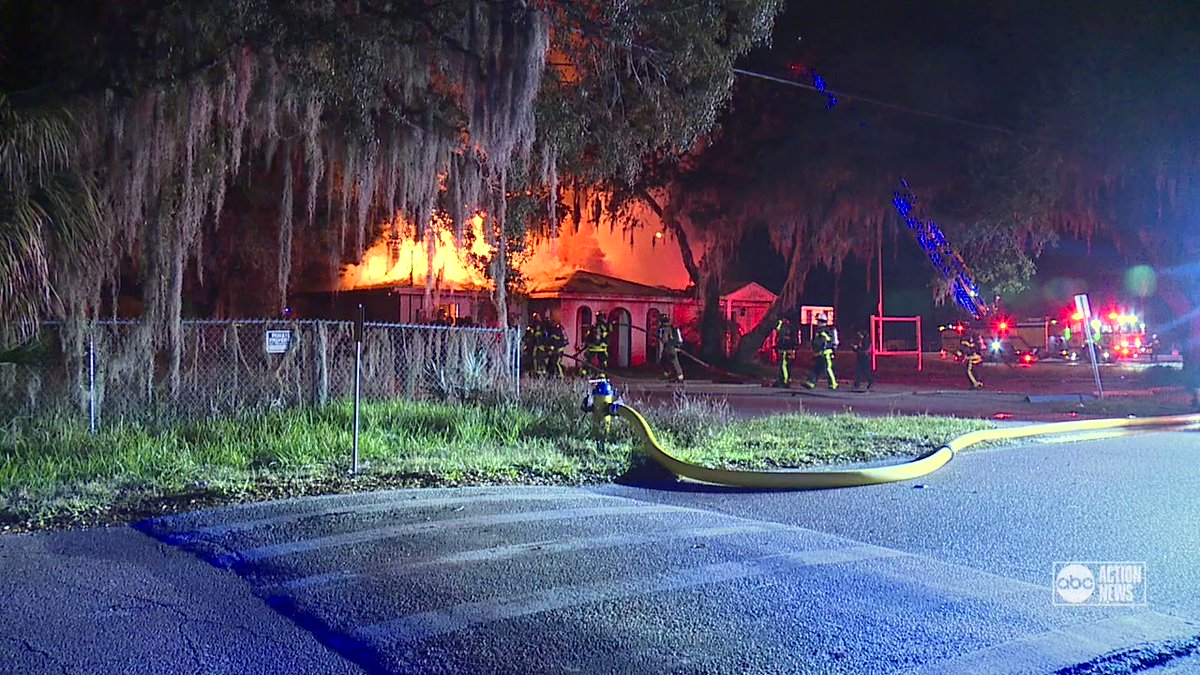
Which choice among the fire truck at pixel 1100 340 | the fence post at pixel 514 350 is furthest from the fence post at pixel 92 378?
the fire truck at pixel 1100 340

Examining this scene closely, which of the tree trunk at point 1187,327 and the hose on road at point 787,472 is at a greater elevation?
the tree trunk at point 1187,327

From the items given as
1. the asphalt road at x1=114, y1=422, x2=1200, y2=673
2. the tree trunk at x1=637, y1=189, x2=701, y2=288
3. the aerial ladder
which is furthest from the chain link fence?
the aerial ladder

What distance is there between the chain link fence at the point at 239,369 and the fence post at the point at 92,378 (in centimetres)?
1

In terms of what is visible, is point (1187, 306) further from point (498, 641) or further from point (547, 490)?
point (498, 641)

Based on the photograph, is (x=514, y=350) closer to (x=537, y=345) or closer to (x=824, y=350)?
(x=537, y=345)

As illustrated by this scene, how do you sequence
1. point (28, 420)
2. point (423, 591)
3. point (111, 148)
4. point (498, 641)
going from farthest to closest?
point (111, 148) → point (28, 420) → point (423, 591) → point (498, 641)

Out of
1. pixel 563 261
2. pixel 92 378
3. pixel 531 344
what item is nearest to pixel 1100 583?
pixel 92 378

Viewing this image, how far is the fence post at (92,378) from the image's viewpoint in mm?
9431

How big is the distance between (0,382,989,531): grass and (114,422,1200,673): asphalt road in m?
0.74

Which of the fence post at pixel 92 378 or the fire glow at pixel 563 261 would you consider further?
the fire glow at pixel 563 261

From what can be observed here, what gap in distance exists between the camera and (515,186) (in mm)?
15742

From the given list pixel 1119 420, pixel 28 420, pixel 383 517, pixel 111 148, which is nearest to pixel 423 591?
pixel 383 517

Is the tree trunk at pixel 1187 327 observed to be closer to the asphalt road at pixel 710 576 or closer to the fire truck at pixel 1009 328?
the fire truck at pixel 1009 328

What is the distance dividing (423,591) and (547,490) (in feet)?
9.50
